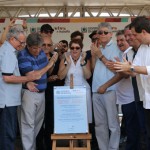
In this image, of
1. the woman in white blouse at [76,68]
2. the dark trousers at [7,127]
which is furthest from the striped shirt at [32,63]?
the dark trousers at [7,127]

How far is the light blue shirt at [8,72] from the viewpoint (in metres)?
3.09

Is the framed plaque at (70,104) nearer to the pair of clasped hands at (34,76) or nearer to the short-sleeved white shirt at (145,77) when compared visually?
the pair of clasped hands at (34,76)

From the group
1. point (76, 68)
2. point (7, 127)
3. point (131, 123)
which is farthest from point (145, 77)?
point (7, 127)

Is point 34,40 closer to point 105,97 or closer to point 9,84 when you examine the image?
point 9,84

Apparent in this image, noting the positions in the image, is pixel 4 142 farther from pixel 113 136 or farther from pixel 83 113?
pixel 113 136

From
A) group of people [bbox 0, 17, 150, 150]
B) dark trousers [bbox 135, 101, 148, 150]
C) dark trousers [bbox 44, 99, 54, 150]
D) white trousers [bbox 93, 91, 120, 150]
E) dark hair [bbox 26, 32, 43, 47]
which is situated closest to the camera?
dark trousers [bbox 135, 101, 148, 150]

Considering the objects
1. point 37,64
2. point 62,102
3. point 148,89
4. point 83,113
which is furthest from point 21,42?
point 148,89

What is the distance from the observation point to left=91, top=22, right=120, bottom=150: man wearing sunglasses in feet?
11.3

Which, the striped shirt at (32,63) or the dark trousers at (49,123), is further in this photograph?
the dark trousers at (49,123)

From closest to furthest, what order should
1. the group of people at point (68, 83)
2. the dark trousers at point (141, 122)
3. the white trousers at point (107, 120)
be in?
the dark trousers at point (141, 122)
the group of people at point (68, 83)
the white trousers at point (107, 120)

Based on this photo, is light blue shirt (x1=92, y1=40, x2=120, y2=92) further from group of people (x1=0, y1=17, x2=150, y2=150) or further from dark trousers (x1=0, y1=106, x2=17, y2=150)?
dark trousers (x1=0, y1=106, x2=17, y2=150)

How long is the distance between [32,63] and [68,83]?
0.48m

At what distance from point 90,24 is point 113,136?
5399mm

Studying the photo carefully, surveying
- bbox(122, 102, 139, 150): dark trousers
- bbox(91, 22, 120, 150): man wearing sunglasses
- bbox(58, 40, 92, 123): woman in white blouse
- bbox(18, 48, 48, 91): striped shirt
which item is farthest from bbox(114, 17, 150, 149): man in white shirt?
bbox(18, 48, 48, 91): striped shirt
